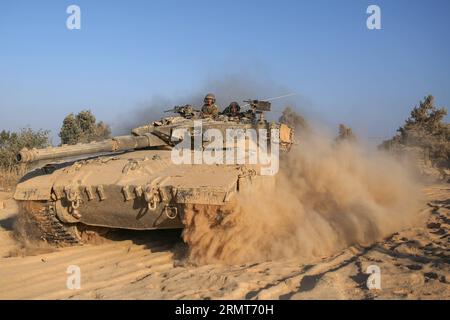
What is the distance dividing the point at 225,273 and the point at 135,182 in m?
1.97

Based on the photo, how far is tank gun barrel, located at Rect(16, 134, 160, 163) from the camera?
6480 mm

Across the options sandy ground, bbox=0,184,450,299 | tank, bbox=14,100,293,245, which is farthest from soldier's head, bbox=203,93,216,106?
sandy ground, bbox=0,184,450,299

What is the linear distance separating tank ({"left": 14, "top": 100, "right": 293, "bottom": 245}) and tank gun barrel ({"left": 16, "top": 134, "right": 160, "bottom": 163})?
1 cm

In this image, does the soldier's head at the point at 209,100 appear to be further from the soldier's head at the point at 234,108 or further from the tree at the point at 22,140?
the tree at the point at 22,140

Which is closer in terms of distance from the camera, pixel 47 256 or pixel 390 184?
pixel 47 256

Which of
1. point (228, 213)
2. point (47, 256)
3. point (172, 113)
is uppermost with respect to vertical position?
point (172, 113)

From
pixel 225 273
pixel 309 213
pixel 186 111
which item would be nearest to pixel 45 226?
pixel 225 273

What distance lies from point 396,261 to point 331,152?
555 centimetres

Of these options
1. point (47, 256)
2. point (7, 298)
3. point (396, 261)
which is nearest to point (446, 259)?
point (396, 261)

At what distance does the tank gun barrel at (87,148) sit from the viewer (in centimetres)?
648

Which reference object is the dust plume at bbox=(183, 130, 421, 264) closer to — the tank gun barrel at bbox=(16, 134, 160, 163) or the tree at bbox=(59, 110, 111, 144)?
the tank gun barrel at bbox=(16, 134, 160, 163)

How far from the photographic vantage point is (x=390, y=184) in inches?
397

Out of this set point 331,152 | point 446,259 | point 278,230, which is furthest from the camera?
point 331,152
